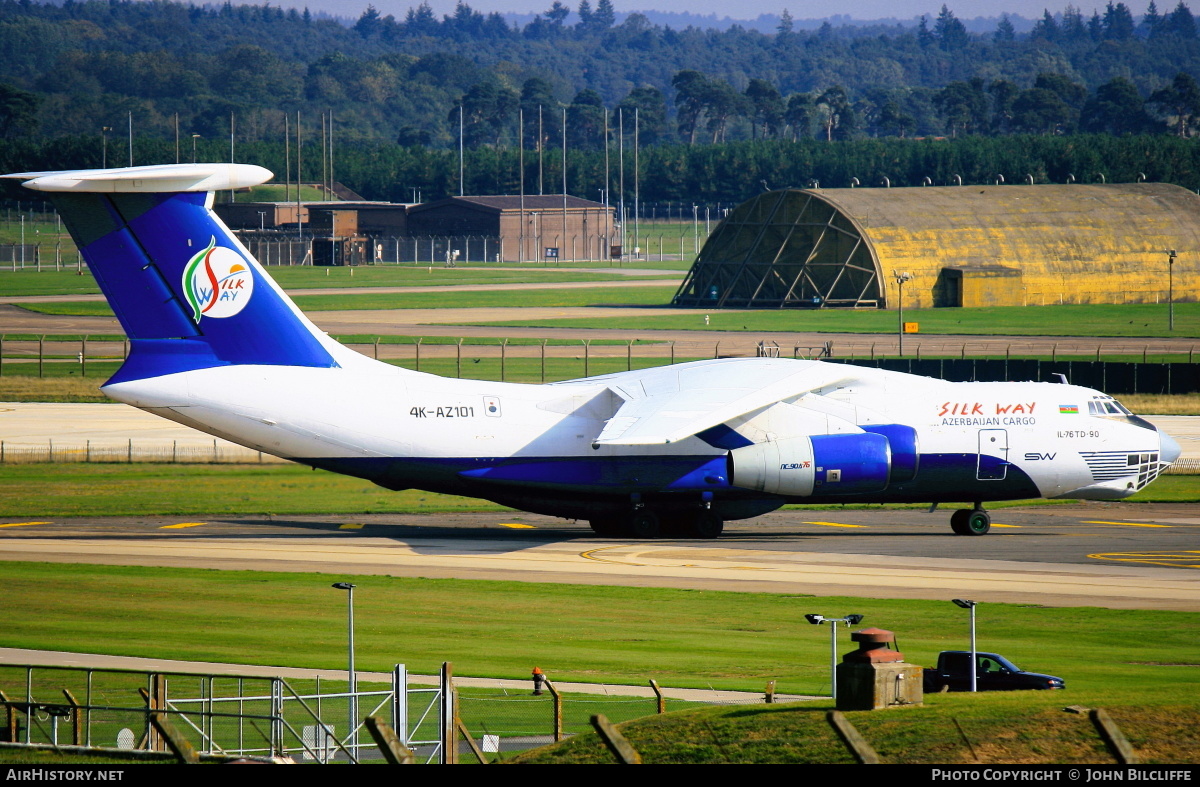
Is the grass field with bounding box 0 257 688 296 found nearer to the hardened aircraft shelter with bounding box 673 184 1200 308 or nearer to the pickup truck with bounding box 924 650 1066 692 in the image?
the hardened aircraft shelter with bounding box 673 184 1200 308

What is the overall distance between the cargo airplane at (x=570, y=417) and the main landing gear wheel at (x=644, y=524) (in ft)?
0.11

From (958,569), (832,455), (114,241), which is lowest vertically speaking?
(958,569)

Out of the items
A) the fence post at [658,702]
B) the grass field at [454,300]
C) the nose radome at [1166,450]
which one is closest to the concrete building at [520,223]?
the grass field at [454,300]

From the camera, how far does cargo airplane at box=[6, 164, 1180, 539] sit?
30.9 meters

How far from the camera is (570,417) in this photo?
33.9m

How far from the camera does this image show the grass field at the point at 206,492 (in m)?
38.7

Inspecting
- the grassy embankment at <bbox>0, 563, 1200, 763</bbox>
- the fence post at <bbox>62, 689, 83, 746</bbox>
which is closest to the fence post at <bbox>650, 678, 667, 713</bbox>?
the grassy embankment at <bbox>0, 563, 1200, 763</bbox>

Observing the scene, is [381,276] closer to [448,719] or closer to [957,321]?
[957,321]

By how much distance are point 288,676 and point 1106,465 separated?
21.8 meters

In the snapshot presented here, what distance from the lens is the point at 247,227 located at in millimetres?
153000

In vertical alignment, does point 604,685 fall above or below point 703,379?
below

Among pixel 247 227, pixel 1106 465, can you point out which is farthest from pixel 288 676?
pixel 247 227

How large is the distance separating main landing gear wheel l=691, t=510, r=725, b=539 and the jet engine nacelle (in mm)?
2194

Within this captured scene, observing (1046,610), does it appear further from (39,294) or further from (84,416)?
(39,294)
